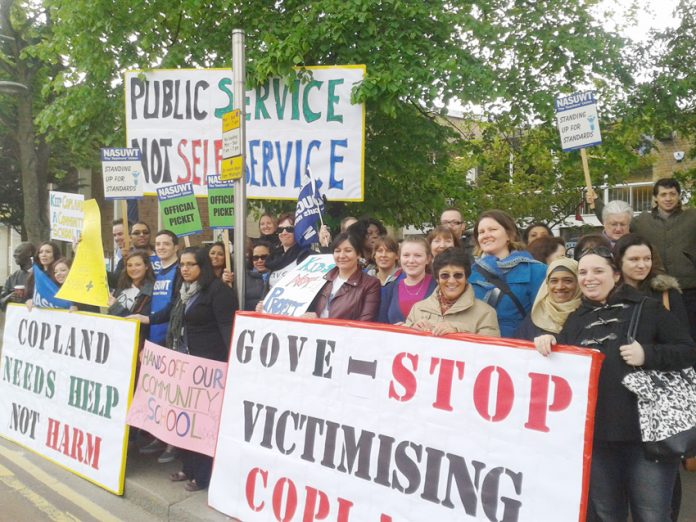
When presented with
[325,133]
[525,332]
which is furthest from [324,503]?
[325,133]

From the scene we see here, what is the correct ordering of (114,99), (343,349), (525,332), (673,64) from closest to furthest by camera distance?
(525,332), (343,349), (673,64), (114,99)

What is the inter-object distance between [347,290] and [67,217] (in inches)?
182

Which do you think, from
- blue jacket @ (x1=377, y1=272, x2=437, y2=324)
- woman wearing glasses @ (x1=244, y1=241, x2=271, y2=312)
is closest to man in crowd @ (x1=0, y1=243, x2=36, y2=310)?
woman wearing glasses @ (x1=244, y1=241, x2=271, y2=312)

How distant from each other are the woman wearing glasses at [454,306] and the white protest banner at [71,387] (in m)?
2.36

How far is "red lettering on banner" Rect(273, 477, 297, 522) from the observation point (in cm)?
383

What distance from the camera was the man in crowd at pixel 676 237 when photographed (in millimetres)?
5078

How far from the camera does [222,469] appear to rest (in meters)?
4.26

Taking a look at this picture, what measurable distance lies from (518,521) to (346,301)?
2023mm

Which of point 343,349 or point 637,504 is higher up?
point 343,349

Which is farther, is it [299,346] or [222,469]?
[222,469]

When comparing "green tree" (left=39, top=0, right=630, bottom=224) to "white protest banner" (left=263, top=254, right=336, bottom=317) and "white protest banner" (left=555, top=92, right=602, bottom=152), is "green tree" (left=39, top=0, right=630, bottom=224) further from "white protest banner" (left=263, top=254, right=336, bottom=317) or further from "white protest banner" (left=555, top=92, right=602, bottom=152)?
"white protest banner" (left=263, top=254, right=336, bottom=317)

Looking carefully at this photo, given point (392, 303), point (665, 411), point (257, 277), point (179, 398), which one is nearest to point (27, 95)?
point (257, 277)

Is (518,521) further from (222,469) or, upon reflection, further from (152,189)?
(152,189)

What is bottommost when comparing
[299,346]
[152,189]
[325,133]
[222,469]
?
[222,469]
